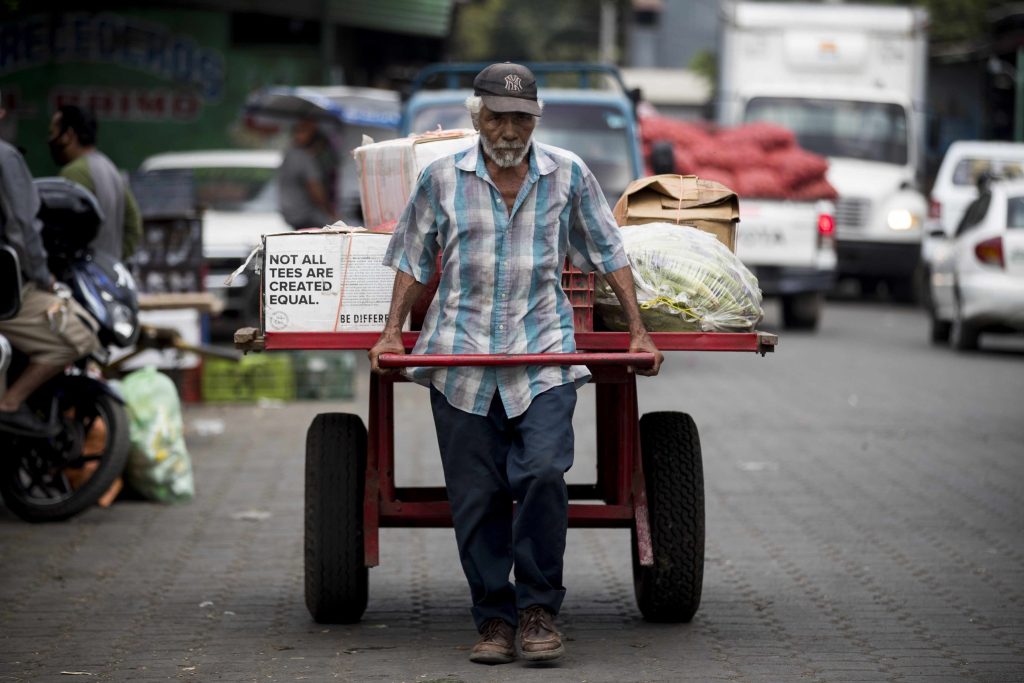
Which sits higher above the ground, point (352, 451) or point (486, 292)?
point (486, 292)

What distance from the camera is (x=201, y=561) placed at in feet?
25.2

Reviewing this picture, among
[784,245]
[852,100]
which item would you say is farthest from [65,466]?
[852,100]

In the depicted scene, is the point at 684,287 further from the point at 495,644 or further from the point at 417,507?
the point at 495,644

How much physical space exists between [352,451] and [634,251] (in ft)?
3.84

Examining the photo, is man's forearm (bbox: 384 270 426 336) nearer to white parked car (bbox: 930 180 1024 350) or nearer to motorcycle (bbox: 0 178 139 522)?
motorcycle (bbox: 0 178 139 522)

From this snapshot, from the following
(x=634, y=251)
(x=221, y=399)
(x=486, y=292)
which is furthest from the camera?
(x=221, y=399)

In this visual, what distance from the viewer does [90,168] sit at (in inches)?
377

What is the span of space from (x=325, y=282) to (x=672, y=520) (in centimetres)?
143

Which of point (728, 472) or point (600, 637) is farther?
point (728, 472)

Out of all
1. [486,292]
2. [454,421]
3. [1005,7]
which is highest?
[1005,7]

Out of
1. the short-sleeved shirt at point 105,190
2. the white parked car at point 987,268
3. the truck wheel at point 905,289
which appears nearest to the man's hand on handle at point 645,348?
the short-sleeved shirt at point 105,190

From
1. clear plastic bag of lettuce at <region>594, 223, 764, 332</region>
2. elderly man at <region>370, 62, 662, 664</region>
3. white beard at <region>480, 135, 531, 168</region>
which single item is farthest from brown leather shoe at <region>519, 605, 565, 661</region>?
white beard at <region>480, 135, 531, 168</region>

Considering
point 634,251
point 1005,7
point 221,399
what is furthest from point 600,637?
point 1005,7

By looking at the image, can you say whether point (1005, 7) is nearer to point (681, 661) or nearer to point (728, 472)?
point (728, 472)
